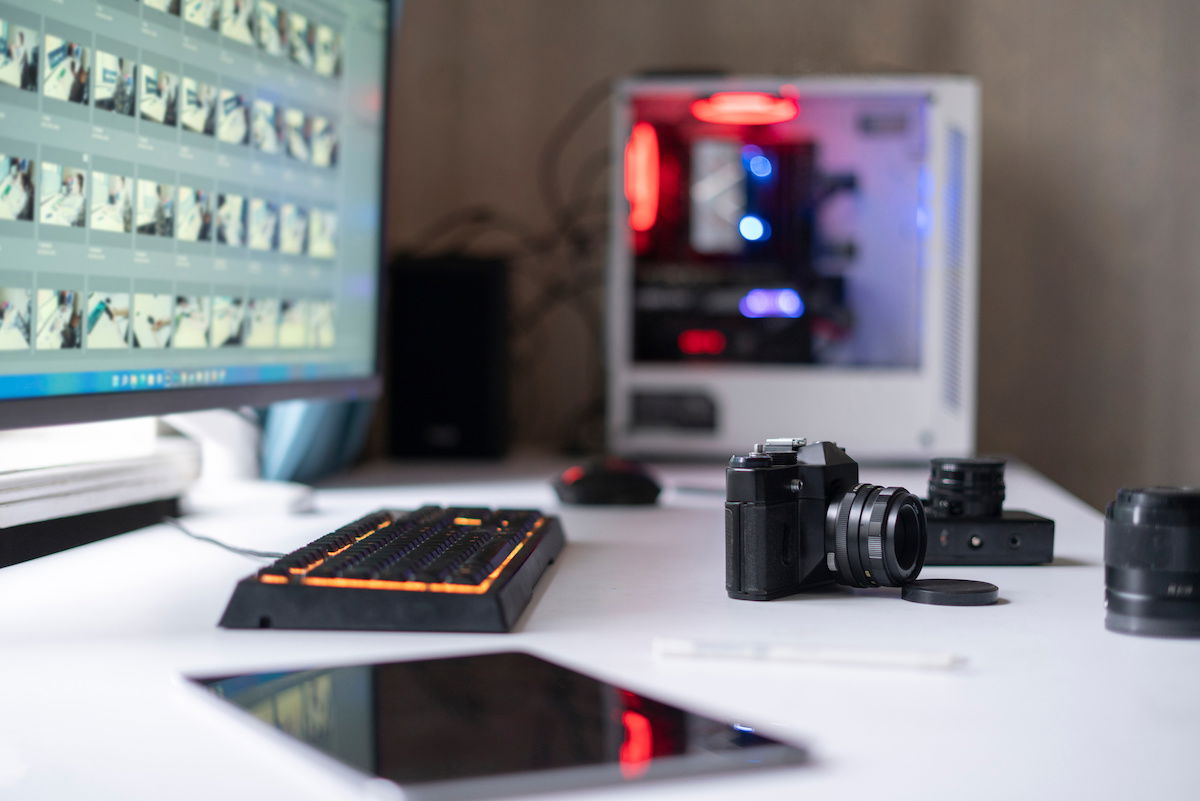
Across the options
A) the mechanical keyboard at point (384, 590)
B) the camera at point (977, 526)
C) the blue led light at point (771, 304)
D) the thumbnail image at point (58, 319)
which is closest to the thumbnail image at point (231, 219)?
the thumbnail image at point (58, 319)

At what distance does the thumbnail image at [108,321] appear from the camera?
32.6 inches

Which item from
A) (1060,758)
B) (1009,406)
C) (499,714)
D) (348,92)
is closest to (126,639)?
(499,714)

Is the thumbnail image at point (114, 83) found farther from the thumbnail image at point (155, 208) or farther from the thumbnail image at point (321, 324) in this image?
the thumbnail image at point (321, 324)

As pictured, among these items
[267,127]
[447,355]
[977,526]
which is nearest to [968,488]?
[977,526]

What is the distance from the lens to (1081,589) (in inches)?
31.5

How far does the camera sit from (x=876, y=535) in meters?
0.74

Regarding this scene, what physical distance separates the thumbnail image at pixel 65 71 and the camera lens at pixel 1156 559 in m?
0.71

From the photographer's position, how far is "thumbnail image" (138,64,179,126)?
872mm

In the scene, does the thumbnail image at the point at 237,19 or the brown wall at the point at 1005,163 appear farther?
the brown wall at the point at 1005,163

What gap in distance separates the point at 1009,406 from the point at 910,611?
148 cm

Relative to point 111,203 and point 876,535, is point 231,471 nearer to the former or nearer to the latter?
point 111,203

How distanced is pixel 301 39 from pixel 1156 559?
34.6 inches

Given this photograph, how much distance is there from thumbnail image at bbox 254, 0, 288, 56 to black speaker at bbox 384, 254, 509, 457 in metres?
0.71

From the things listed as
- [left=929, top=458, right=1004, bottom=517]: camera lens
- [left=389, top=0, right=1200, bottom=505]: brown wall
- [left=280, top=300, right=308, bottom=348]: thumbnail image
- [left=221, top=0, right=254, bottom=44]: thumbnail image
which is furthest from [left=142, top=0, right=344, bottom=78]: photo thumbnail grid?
[left=389, top=0, right=1200, bottom=505]: brown wall
